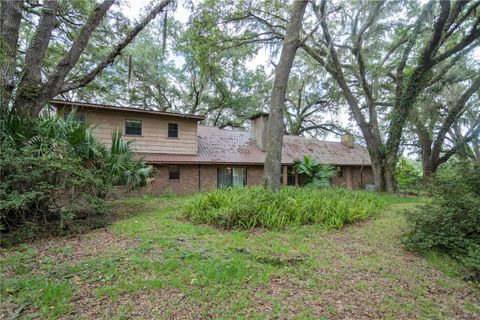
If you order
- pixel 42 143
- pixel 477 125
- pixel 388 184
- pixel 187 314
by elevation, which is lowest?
pixel 187 314

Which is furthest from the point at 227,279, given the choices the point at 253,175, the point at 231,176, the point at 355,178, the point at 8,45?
the point at 355,178

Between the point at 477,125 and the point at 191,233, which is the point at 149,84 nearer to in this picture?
the point at 191,233

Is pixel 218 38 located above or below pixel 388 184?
above

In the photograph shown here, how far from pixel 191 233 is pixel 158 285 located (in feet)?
6.52

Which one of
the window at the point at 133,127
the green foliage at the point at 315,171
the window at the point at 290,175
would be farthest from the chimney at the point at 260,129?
the window at the point at 133,127

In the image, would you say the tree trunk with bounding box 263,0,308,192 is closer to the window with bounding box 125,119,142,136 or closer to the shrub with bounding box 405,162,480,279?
the shrub with bounding box 405,162,480,279

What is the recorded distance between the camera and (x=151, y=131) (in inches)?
476

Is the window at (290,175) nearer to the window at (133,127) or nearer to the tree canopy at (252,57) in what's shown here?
the tree canopy at (252,57)

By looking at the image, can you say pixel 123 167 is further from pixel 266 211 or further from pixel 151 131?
pixel 151 131

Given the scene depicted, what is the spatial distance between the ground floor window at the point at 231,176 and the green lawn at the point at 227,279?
27.8 feet

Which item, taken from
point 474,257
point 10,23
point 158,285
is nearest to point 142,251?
point 158,285

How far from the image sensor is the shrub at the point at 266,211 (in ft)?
17.8

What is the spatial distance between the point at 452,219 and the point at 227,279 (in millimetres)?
4000

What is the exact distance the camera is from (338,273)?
333 cm
